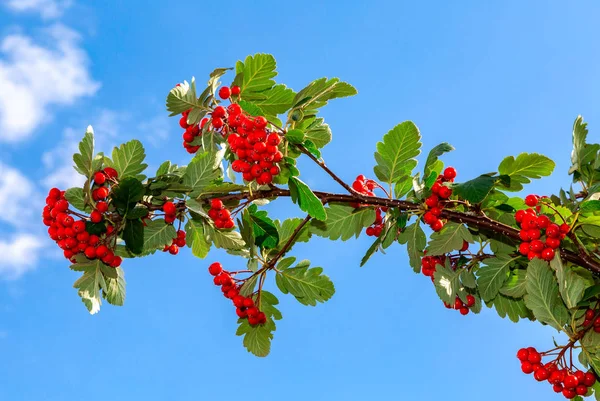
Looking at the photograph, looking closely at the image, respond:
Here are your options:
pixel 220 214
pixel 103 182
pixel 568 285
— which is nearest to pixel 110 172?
pixel 103 182

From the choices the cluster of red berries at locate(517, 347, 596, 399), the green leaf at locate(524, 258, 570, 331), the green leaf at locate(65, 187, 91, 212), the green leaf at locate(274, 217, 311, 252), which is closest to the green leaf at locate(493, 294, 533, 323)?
the cluster of red berries at locate(517, 347, 596, 399)

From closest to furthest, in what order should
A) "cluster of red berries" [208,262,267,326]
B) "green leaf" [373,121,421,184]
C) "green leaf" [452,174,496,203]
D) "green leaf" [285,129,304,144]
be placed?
"green leaf" [452,174,496,203] → "green leaf" [285,129,304,144] → "green leaf" [373,121,421,184] → "cluster of red berries" [208,262,267,326]

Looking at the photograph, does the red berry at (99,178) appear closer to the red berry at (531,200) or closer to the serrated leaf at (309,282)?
the serrated leaf at (309,282)

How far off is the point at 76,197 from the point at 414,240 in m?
2.53

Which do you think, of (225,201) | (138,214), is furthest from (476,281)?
(138,214)

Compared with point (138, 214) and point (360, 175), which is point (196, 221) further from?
point (360, 175)

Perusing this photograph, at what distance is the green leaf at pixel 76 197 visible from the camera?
4160 mm

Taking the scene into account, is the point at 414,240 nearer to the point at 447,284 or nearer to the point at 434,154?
the point at 447,284

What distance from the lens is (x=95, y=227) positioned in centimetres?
423

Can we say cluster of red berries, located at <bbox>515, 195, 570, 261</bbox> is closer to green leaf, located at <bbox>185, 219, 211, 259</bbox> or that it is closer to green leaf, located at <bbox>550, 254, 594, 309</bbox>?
green leaf, located at <bbox>550, 254, 594, 309</bbox>

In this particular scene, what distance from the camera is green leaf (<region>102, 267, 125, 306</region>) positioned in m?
4.57

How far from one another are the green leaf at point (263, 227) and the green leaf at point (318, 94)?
0.76 metres

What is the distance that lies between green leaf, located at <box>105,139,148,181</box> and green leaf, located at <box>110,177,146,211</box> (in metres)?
0.19

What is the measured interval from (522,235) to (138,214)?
264 centimetres
